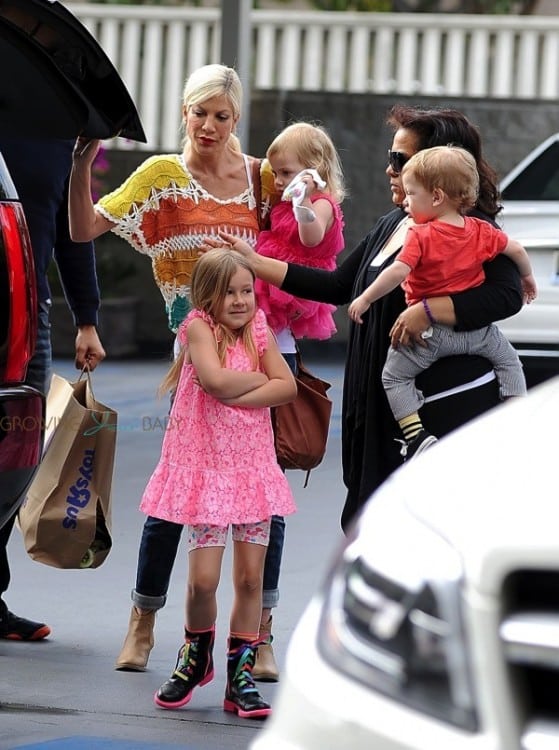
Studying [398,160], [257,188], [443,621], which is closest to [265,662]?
[257,188]

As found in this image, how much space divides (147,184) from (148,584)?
46.7 inches

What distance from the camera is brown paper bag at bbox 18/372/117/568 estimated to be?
4.62m

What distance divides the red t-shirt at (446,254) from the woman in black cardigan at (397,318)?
39 mm

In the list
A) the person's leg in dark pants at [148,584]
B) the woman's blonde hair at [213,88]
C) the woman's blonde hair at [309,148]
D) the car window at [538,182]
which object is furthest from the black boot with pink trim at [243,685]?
the car window at [538,182]

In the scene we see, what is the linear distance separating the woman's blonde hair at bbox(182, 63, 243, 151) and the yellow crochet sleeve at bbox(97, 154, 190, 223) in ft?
0.61

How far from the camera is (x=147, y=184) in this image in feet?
14.9

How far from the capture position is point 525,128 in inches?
505

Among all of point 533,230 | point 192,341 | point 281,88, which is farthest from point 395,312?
point 281,88

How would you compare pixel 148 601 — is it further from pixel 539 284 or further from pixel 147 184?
pixel 539 284

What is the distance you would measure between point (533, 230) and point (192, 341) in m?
3.16

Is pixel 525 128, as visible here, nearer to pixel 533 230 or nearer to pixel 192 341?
pixel 533 230

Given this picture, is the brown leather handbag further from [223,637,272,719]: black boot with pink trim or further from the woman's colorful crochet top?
[223,637,272,719]: black boot with pink trim

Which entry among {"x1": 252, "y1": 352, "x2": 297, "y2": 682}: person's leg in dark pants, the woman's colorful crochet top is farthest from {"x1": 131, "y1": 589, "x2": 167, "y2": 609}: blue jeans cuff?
the woman's colorful crochet top

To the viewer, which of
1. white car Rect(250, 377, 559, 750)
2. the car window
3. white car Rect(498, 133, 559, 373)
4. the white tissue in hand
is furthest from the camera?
the car window
